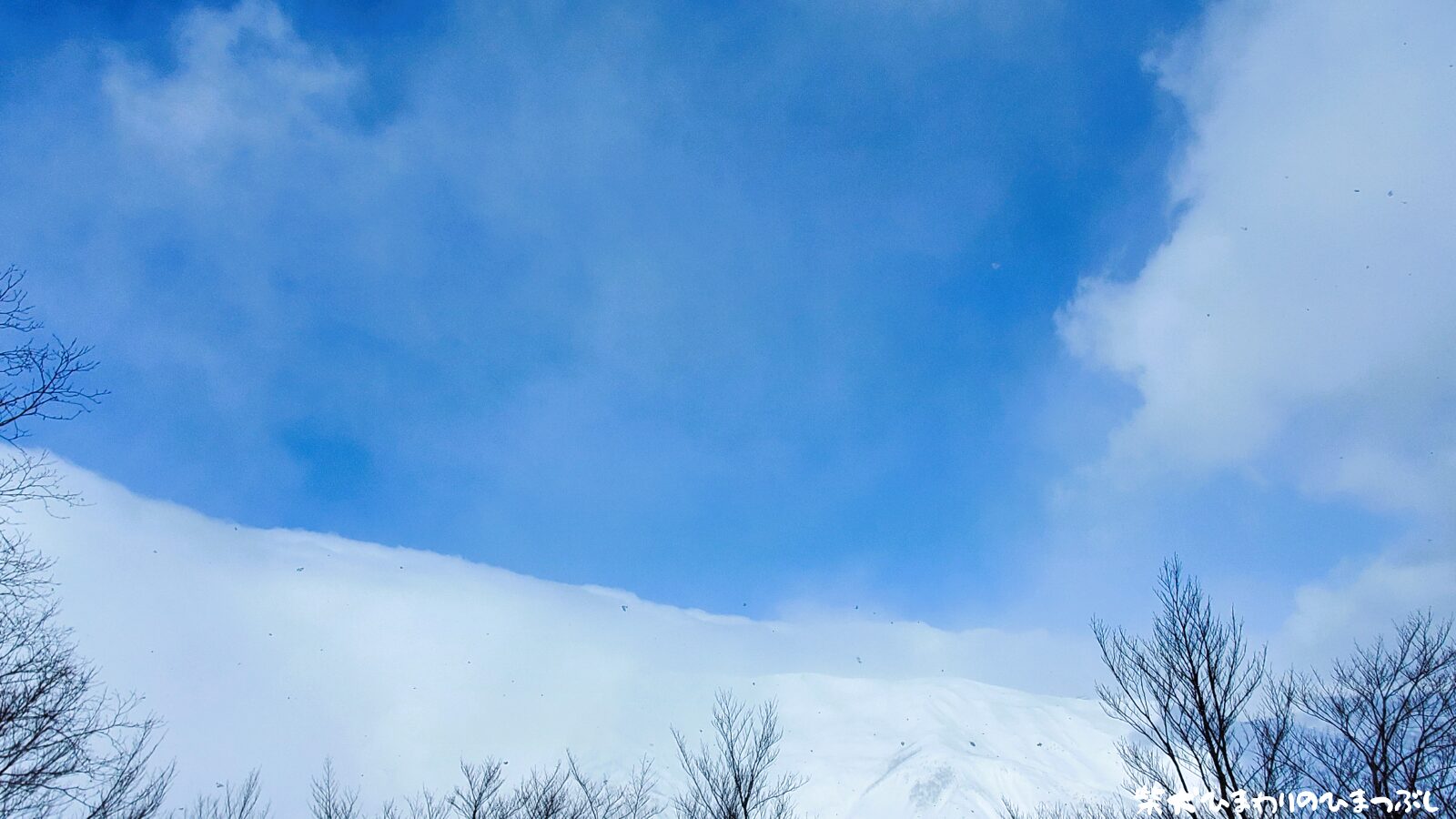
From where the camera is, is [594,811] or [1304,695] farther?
[594,811]

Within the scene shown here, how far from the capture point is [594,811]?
→ 24.7m

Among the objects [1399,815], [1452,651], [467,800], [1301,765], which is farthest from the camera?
[467,800]

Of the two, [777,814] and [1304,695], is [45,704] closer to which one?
[777,814]

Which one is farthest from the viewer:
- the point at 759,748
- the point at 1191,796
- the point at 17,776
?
the point at 759,748

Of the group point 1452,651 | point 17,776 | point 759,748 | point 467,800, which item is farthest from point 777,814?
point 17,776

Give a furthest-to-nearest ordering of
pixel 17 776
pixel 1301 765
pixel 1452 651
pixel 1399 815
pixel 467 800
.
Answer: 1. pixel 467 800
2. pixel 1301 765
3. pixel 1452 651
4. pixel 1399 815
5. pixel 17 776

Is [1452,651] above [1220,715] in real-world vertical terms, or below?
above

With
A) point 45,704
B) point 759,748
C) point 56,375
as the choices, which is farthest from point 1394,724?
point 45,704

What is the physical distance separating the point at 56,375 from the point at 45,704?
24.7 ft

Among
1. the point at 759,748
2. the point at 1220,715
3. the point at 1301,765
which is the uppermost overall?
the point at 1220,715

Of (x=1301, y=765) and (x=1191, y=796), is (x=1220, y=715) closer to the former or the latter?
(x=1191, y=796)

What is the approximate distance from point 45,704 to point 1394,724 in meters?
24.7

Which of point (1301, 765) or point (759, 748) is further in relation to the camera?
point (759, 748)

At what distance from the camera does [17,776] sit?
29.9ft
